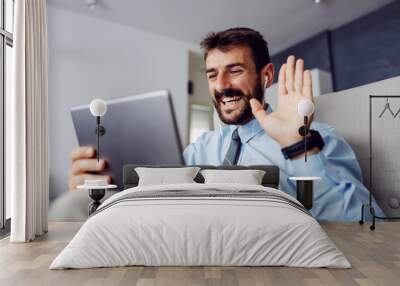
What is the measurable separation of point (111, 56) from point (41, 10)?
935 millimetres

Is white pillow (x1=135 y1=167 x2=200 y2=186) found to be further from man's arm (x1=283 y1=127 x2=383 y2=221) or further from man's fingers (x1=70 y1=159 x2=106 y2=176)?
man's arm (x1=283 y1=127 x2=383 y2=221)

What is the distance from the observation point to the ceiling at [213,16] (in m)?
5.18

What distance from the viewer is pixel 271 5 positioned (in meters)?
5.19

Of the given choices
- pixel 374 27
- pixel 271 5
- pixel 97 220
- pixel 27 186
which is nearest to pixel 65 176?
pixel 27 186

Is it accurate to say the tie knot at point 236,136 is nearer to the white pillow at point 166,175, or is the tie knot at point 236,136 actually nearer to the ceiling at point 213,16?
the white pillow at point 166,175

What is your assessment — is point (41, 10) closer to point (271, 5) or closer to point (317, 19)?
point (271, 5)

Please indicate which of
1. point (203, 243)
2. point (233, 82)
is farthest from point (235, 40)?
point (203, 243)

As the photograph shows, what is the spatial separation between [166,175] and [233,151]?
0.87m

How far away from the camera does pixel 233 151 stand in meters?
5.18

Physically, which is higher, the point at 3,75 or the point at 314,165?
the point at 3,75

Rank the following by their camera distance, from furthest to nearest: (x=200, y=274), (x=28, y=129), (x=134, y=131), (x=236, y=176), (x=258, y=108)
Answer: (x=258, y=108) < (x=134, y=131) < (x=236, y=176) < (x=28, y=129) < (x=200, y=274)

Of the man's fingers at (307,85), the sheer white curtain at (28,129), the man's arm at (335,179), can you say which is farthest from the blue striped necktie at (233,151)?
the sheer white curtain at (28,129)

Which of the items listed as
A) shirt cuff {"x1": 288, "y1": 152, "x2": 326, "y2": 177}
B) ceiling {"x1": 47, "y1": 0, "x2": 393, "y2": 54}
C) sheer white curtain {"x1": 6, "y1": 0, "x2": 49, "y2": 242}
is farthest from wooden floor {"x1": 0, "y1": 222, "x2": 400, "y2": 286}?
ceiling {"x1": 47, "y1": 0, "x2": 393, "y2": 54}

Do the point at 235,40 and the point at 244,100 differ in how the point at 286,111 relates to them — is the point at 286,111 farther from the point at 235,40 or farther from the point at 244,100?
the point at 235,40
